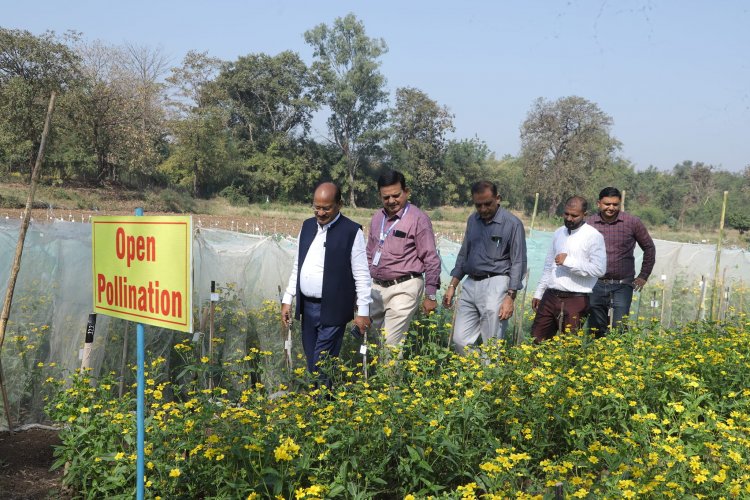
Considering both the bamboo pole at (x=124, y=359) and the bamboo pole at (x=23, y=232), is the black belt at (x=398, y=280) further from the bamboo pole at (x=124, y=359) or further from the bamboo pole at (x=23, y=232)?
the bamboo pole at (x=23, y=232)

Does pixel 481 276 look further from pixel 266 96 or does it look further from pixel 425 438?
pixel 266 96

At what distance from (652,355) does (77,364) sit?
12.6 feet

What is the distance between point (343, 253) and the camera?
3932 millimetres

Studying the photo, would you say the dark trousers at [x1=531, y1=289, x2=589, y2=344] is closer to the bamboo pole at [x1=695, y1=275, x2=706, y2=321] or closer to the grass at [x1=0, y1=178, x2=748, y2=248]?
the bamboo pole at [x1=695, y1=275, x2=706, y2=321]

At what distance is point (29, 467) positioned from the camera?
11.2ft

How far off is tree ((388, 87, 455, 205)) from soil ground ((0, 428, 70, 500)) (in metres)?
43.2

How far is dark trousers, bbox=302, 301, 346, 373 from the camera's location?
3977mm

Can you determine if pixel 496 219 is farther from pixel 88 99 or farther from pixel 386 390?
pixel 88 99

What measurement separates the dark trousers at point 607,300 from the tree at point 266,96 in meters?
38.6

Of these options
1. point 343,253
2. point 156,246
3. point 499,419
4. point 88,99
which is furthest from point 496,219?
point 88,99

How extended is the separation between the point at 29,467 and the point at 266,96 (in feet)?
137

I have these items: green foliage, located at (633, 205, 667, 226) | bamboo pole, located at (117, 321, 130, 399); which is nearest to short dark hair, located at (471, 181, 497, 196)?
bamboo pole, located at (117, 321, 130, 399)

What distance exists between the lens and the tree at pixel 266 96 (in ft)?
140

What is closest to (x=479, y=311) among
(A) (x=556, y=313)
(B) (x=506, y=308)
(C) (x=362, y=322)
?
(B) (x=506, y=308)
